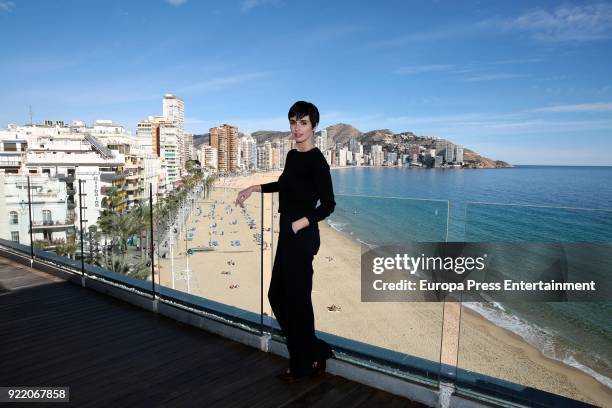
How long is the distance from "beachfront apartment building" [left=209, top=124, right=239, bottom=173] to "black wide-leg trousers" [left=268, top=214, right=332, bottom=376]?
395 ft

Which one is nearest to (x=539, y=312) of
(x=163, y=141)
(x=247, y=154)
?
(x=163, y=141)

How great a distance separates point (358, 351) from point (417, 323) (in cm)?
37

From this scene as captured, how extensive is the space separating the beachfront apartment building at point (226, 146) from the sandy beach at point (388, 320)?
393ft

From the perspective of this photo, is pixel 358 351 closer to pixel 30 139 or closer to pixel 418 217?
pixel 418 217

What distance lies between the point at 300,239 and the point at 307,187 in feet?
0.87

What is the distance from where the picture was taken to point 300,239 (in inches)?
74.9

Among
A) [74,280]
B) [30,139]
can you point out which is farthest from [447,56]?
[74,280]

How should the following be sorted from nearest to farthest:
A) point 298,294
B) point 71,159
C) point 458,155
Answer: point 298,294 < point 71,159 < point 458,155

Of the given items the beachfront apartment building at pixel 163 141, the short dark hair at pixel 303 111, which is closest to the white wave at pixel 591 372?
the short dark hair at pixel 303 111

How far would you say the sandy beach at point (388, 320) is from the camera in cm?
152

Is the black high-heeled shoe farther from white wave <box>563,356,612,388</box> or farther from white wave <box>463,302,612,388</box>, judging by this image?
white wave <box>563,356,612,388</box>

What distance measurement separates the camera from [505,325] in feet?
4.88

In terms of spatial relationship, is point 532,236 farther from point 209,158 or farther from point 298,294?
point 209,158

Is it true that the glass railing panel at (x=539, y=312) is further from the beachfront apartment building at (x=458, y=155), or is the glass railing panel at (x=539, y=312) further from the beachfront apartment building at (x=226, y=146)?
the beachfront apartment building at (x=458, y=155)
